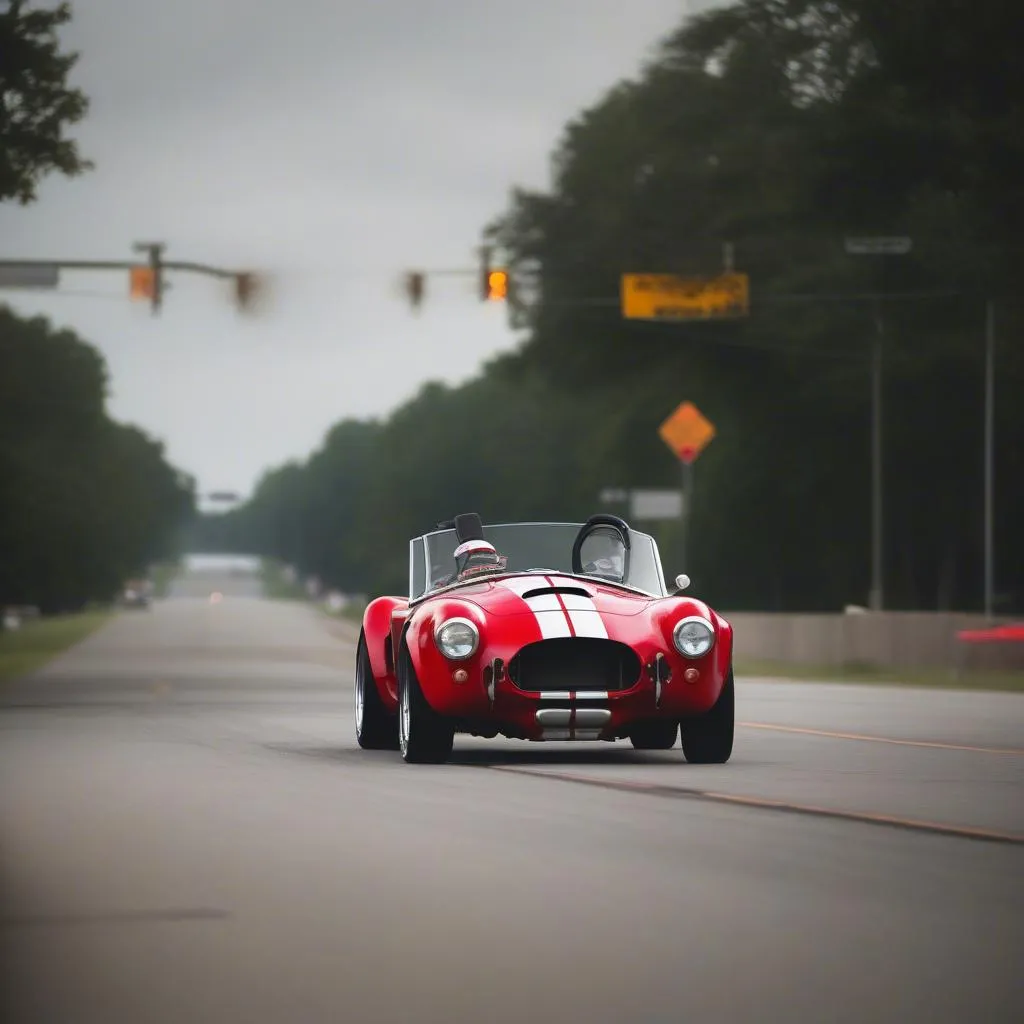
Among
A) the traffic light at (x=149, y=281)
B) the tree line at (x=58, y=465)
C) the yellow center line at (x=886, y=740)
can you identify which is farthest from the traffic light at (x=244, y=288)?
the tree line at (x=58, y=465)

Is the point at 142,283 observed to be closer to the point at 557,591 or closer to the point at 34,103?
the point at 34,103

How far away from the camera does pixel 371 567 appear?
16300 centimetres

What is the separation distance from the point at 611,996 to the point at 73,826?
16.9 feet

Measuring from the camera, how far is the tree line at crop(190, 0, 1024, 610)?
47250 mm

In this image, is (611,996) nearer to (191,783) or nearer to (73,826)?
(73,826)

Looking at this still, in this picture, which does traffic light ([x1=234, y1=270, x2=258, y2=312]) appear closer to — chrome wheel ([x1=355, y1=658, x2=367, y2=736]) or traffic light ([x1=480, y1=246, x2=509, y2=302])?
traffic light ([x1=480, y1=246, x2=509, y2=302])

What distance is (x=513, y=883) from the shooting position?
9133 mm

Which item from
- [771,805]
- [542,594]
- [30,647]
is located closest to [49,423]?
[30,647]

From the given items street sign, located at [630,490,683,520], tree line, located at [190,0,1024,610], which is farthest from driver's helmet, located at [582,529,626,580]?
street sign, located at [630,490,683,520]

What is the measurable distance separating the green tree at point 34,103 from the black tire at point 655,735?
2477cm

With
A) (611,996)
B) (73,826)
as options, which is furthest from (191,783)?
(611,996)

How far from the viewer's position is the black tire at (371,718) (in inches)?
635

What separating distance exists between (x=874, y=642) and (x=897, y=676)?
8.08 feet

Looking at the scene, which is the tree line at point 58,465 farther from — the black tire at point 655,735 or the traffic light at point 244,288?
the black tire at point 655,735
